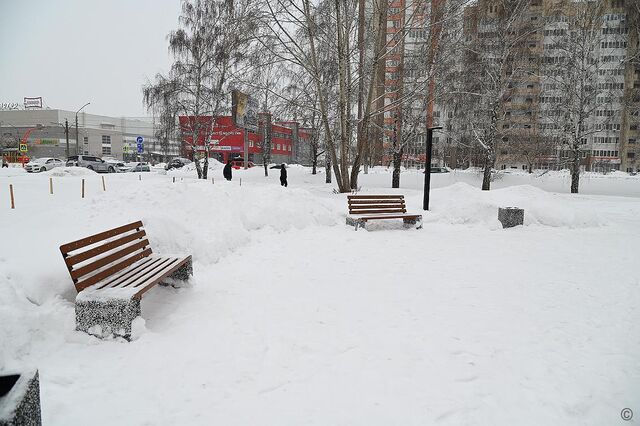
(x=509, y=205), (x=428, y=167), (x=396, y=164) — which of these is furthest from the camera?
(x=396, y=164)

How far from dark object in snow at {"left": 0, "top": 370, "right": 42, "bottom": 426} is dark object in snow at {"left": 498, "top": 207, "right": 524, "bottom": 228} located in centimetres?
1038

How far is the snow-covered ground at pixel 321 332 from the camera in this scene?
2.63m

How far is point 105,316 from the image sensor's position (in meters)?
3.42

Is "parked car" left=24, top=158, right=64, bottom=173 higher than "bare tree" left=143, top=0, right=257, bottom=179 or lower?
lower

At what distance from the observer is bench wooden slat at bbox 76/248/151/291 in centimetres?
345

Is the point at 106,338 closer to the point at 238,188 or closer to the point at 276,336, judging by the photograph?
the point at 276,336

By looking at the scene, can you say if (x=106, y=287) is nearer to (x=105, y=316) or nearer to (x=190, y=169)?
(x=105, y=316)

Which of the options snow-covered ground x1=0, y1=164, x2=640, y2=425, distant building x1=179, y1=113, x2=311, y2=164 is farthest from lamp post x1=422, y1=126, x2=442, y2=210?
distant building x1=179, y1=113, x2=311, y2=164

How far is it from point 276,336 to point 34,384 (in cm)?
196

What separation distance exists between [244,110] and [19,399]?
27.7m

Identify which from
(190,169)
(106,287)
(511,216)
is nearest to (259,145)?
(190,169)

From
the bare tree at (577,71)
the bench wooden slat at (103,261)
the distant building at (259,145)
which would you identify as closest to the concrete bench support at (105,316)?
the bench wooden slat at (103,261)

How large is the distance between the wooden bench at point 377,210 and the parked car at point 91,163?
3135cm

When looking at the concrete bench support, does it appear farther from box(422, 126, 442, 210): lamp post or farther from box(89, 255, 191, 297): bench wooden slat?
box(422, 126, 442, 210): lamp post
